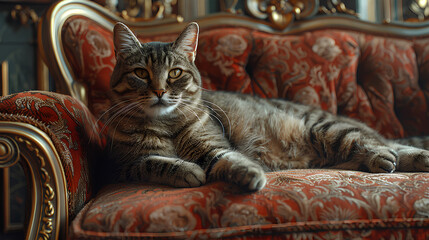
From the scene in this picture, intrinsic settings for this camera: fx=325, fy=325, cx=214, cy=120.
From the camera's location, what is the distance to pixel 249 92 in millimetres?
1575

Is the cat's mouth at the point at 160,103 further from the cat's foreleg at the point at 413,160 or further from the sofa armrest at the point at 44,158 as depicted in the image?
the cat's foreleg at the point at 413,160

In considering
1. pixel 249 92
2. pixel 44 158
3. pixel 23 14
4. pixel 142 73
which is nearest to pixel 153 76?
pixel 142 73

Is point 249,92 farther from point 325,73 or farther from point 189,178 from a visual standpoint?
point 189,178

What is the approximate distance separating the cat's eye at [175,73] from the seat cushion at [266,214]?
409mm

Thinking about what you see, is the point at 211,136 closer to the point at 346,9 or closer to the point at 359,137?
the point at 359,137

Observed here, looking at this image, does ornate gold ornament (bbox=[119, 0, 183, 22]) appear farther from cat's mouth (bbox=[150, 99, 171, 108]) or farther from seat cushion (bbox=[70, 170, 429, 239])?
seat cushion (bbox=[70, 170, 429, 239])

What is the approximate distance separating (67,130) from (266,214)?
57cm

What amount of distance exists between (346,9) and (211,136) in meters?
1.38

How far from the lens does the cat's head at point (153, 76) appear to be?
3.30 ft

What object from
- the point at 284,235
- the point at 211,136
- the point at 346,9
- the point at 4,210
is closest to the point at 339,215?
the point at 284,235

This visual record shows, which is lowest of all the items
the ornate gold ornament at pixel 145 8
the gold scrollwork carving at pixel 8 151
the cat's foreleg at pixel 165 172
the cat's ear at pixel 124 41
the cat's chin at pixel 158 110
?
the cat's foreleg at pixel 165 172

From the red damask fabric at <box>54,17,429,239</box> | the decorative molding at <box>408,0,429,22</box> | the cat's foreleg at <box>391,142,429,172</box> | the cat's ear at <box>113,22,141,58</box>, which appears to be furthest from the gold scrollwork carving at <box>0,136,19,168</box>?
the decorative molding at <box>408,0,429,22</box>

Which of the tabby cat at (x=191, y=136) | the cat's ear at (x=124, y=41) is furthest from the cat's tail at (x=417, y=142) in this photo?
the cat's ear at (x=124, y=41)

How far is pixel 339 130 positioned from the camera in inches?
49.3
